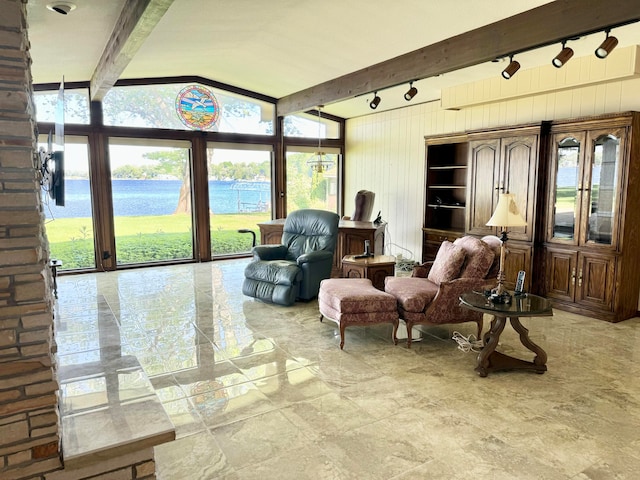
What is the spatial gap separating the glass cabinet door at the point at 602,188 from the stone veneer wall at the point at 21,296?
5.03 m

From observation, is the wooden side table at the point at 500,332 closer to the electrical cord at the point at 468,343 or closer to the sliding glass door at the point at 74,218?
the electrical cord at the point at 468,343

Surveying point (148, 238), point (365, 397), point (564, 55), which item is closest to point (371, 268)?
point (365, 397)

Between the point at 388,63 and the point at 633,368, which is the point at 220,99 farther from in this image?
the point at 633,368

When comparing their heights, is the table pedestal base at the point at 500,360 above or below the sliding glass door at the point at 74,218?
below

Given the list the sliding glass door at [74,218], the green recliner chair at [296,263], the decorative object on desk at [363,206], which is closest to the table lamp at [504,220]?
the green recliner chair at [296,263]

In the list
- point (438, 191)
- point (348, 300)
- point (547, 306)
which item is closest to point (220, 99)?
point (438, 191)

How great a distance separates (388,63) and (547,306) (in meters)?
3.36

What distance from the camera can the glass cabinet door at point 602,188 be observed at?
4578 mm

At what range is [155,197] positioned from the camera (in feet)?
25.0

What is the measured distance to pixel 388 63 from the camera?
5273 mm

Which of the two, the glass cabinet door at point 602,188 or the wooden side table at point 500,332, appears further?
the glass cabinet door at point 602,188

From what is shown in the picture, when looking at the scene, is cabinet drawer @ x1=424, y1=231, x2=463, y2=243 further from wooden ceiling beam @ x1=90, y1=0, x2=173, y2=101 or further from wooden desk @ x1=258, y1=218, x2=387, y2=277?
wooden ceiling beam @ x1=90, y1=0, x2=173, y2=101

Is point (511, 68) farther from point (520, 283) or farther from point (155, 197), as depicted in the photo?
point (155, 197)

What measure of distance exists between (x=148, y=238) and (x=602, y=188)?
21.9ft
